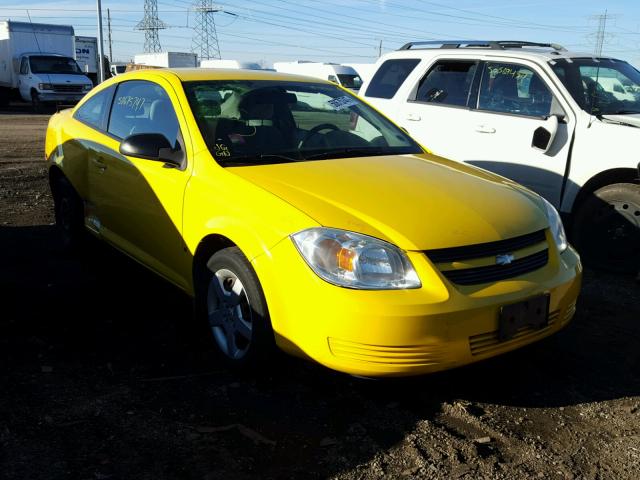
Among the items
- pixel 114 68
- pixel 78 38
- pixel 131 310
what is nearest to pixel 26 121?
pixel 78 38

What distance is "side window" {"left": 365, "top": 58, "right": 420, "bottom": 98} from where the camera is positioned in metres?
7.11

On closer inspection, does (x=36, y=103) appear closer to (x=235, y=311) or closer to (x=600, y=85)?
(x=600, y=85)

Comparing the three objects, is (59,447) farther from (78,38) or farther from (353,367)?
(78,38)

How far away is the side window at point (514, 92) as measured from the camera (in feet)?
19.5

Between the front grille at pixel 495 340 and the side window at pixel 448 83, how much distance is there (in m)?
3.75

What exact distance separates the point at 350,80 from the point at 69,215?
25.6 metres

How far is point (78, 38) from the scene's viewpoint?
32719mm

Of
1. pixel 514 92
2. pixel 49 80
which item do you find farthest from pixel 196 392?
pixel 49 80

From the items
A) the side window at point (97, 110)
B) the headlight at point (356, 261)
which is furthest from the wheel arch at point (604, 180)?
the side window at point (97, 110)

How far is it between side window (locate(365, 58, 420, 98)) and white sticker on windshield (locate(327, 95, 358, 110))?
7.83 feet

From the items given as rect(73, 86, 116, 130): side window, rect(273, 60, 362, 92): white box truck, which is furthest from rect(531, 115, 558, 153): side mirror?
rect(273, 60, 362, 92): white box truck

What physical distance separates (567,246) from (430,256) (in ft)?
3.74

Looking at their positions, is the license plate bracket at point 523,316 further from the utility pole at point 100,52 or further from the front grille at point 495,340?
the utility pole at point 100,52

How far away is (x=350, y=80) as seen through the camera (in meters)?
29.9
